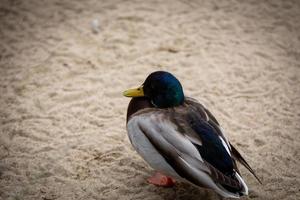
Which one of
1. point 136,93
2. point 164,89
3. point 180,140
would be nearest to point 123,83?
point 136,93

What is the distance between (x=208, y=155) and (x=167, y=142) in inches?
11.1

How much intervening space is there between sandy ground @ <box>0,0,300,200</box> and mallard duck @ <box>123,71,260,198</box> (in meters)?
0.49

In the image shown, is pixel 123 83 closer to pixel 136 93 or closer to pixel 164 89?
pixel 136 93

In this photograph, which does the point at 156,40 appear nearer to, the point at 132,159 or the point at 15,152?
the point at 132,159

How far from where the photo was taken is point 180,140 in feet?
8.72

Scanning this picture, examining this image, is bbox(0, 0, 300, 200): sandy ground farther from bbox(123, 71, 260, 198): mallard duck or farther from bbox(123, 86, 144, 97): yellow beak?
bbox(123, 86, 144, 97): yellow beak

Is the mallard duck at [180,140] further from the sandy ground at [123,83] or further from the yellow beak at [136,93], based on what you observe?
the sandy ground at [123,83]

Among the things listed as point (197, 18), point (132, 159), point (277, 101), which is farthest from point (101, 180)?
point (197, 18)

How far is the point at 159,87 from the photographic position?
295cm

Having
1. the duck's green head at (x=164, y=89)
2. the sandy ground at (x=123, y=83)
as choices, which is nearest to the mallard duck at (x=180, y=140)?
the duck's green head at (x=164, y=89)

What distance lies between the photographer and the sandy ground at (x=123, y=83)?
320cm

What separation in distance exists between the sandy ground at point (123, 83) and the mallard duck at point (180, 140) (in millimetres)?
495

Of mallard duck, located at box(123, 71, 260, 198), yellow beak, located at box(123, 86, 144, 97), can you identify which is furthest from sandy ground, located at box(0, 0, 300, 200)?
yellow beak, located at box(123, 86, 144, 97)

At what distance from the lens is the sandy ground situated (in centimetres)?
320
